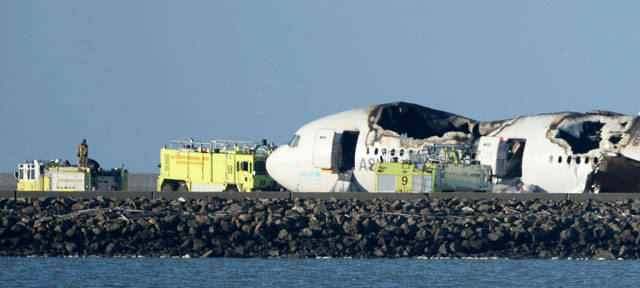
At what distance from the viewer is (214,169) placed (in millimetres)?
61156

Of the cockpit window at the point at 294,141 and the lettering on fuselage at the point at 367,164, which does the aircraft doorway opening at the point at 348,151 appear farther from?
the cockpit window at the point at 294,141

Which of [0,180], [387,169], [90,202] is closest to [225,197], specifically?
[90,202]

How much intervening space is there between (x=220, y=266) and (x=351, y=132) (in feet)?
62.7

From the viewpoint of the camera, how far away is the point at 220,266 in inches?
1551

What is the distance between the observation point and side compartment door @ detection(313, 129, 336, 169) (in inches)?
2254

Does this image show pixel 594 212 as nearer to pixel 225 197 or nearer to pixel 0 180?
pixel 225 197

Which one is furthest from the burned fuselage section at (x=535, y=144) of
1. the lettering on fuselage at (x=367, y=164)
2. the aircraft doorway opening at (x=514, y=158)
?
the lettering on fuselage at (x=367, y=164)

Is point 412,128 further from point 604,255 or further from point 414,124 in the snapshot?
point 604,255

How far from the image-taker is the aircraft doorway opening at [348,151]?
190 ft

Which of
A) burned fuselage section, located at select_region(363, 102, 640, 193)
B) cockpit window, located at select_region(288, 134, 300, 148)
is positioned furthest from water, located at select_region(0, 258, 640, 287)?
cockpit window, located at select_region(288, 134, 300, 148)

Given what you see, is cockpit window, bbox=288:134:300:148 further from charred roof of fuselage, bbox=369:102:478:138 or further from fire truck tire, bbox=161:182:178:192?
fire truck tire, bbox=161:182:178:192

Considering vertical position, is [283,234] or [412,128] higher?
[412,128]

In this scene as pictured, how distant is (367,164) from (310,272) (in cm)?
1809

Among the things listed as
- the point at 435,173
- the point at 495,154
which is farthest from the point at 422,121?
the point at 495,154
